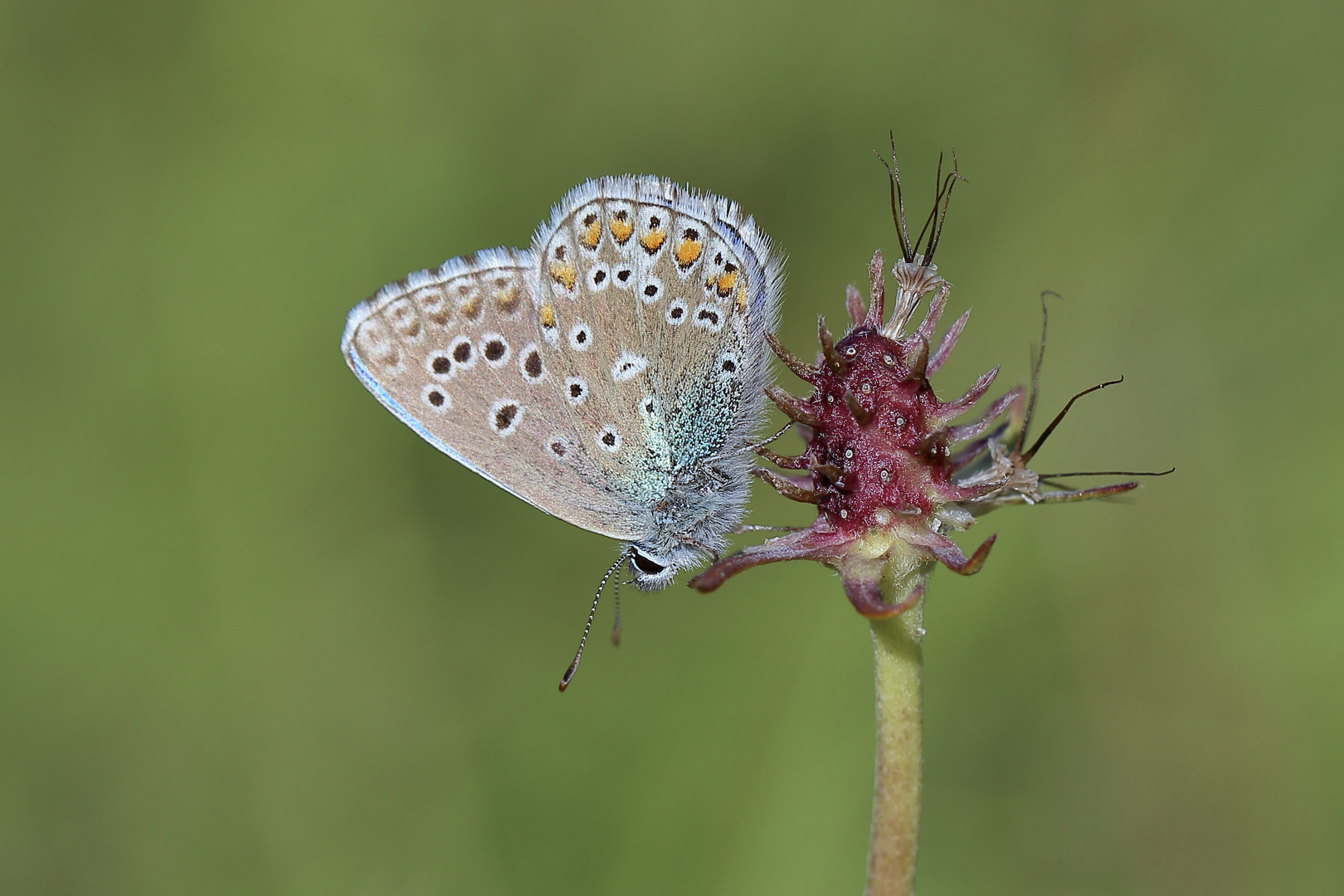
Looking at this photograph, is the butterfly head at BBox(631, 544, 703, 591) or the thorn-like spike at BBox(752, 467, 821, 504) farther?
the butterfly head at BBox(631, 544, 703, 591)

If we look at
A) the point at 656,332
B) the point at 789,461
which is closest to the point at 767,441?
the point at 656,332

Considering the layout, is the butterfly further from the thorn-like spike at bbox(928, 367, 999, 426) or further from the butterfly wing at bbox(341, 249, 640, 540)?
the thorn-like spike at bbox(928, 367, 999, 426)

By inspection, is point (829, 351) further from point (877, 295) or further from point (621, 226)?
point (621, 226)

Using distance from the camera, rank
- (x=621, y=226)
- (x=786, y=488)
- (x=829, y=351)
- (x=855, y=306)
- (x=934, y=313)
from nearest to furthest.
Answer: (x=829, y=351) → (x=786, y=488) → (x=934, y=313) → (x=855, y=306) → (x=621, y=226)

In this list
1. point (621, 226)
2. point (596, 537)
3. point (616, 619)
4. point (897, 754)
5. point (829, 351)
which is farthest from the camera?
point (596, 537)

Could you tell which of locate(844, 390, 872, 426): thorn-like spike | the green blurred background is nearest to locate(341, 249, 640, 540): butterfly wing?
locate(844, 390, 872, 426): thorn-like spike

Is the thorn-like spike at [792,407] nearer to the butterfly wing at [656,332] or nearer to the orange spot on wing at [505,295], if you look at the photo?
the butterfly wing at [656,332]

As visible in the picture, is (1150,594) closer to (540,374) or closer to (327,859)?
(540,374)

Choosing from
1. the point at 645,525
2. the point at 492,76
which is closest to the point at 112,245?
the point at 492,76
